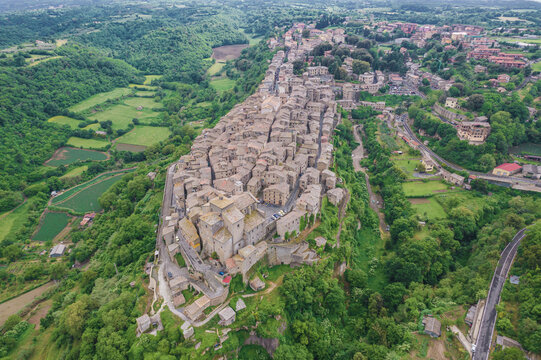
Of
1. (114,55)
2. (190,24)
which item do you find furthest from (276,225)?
(190,24)

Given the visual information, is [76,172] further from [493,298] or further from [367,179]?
[493,298]

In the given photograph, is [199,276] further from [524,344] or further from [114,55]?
[114,55]

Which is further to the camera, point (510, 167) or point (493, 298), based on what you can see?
point (510, 167)

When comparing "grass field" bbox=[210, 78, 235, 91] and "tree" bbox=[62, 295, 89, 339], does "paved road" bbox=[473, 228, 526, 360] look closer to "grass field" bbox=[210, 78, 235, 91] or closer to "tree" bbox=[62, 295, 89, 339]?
"tree" bbox=[62, 295, 89, 339]

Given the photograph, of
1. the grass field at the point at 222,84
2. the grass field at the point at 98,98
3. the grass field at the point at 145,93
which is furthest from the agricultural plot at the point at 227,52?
the grass field at the point at 98,98

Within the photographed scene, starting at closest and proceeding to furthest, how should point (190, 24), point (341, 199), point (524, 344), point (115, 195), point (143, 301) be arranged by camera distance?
point (524, 344) < point (143, 301) < point (341, 199) < point (115, 195) < point (190, 24)

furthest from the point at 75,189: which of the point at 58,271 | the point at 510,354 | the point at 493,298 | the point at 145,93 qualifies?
the point at 510,354
